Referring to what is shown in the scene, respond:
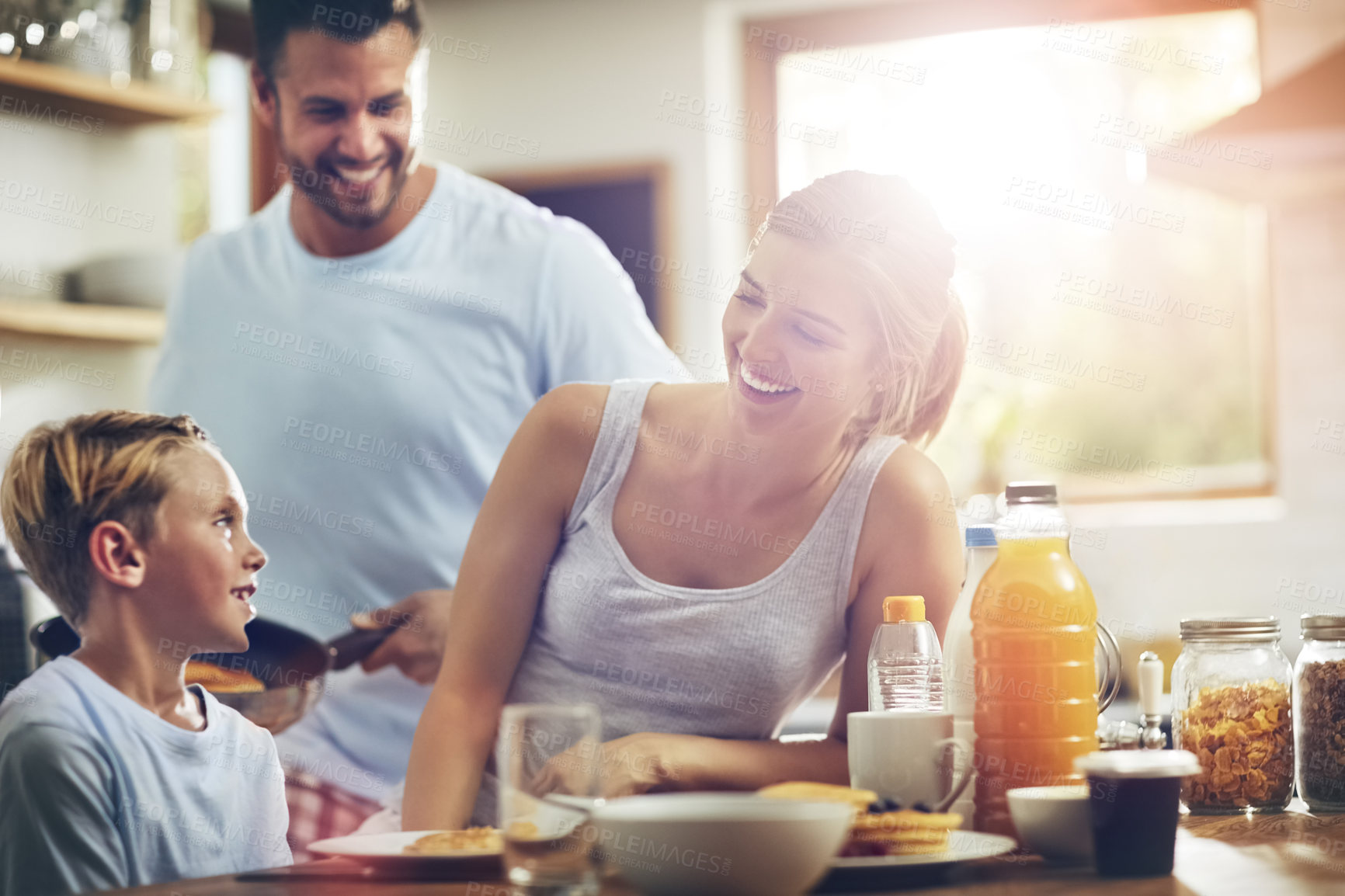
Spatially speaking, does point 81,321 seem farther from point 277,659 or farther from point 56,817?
point 56,817

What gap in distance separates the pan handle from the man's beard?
0.51 metres

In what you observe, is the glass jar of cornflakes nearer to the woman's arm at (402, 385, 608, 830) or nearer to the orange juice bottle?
the orange juice bottle

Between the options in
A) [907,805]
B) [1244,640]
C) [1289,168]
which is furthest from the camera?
[1289,168]

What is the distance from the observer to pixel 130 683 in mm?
1188

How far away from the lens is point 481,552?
1.25 meters

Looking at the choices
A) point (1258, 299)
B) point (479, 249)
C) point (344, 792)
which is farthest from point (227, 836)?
point (1258, 299)

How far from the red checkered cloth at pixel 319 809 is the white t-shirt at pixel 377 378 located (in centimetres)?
6

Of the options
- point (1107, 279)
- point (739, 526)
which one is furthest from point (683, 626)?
point (1107, 279)

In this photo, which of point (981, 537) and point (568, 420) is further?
point (568, 420)

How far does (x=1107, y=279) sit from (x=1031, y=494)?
7.30ft

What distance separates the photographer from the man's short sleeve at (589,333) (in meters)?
1.59

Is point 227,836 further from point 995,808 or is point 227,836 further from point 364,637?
point 995,808

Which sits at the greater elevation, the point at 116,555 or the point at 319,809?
the point at 116,555

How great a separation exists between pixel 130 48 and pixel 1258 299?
2442 mm
